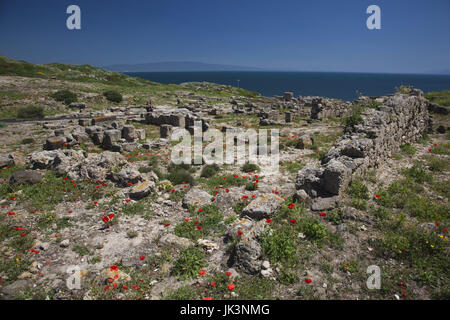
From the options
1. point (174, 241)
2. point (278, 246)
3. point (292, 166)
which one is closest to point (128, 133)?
point (292, 166)

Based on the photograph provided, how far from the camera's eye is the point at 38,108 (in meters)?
25.1

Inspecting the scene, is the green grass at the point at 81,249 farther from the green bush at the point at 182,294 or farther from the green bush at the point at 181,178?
the green bush at the point at 181,178

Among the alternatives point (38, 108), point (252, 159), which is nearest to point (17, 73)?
point (38, 108)

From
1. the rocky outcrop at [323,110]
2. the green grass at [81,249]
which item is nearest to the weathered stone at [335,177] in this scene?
the green grass at [81,249]

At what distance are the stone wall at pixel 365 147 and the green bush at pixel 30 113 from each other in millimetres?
28158

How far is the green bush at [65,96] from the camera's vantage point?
3019 cm

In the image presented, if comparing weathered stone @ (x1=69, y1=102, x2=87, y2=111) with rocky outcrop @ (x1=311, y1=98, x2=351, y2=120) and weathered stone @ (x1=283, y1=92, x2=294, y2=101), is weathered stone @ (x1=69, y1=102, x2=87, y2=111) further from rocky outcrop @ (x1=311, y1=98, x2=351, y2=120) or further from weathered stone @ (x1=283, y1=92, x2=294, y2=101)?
weathered stone @ (x1=283, y1=92, x2=294, y2=101)

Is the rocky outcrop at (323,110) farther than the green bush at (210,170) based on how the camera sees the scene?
Yes

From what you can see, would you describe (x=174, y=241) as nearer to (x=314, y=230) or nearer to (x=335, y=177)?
(x=314, y=230)

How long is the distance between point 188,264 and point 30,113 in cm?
2795

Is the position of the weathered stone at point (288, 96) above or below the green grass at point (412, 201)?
above

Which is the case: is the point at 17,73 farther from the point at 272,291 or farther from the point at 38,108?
the point at 272,291
